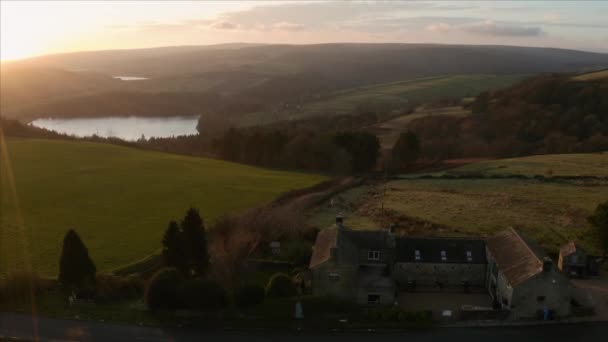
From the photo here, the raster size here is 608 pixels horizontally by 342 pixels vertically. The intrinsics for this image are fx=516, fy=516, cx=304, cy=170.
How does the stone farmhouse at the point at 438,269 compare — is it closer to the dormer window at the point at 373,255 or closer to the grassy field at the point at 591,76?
the dormer window at the point at 373,255


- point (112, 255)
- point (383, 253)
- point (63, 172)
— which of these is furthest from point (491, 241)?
point (63, 172)

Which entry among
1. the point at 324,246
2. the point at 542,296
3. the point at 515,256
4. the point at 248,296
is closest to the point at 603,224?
the point at 515,256

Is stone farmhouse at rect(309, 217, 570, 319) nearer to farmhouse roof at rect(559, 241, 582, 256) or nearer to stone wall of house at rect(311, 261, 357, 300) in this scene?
stone wall of house at rect(311, 261, 357, 300)

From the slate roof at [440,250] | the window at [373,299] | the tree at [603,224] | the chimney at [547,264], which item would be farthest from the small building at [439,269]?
the tree at [603,224]

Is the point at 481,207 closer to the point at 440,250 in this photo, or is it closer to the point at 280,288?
the point at 440,250

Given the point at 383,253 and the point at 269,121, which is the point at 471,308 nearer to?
the point at 383,253

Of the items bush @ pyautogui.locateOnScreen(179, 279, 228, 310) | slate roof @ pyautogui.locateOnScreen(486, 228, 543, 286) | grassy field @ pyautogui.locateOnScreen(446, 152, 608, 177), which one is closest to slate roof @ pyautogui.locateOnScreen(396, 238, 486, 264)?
slate roof @ pyautogui.locateOnScreen(486, 228, 543, 286)
